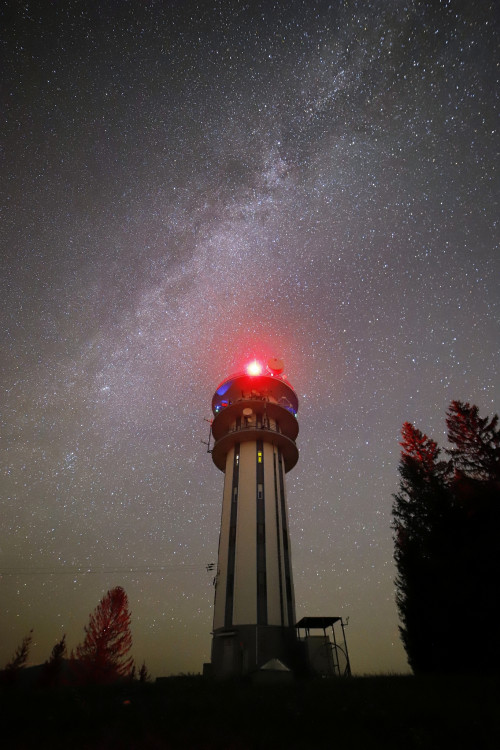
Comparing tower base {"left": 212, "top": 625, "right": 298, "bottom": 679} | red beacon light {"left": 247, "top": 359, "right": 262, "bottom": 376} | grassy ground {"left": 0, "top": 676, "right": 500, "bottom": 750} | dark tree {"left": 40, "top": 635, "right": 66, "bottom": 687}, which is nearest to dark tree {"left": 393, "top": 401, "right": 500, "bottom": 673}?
grassy ground {"left": 0, "top": 676, "right": 500, "bottom": 750}

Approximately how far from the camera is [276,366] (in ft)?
117

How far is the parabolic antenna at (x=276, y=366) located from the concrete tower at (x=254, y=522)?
0.10 metres

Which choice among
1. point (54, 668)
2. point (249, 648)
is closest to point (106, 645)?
point (54, 668)

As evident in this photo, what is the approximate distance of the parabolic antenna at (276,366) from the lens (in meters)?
35.6

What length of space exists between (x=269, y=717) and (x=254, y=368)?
86.6 ft

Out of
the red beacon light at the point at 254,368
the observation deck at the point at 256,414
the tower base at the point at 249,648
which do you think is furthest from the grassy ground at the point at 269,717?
the red beacon light at the point at 254,368

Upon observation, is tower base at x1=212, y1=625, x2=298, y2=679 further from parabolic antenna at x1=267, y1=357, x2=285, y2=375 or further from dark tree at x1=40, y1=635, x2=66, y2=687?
dark tree at x1=40, y1=635, x2=66, y2=687

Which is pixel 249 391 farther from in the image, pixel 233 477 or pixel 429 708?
pixel 429 708

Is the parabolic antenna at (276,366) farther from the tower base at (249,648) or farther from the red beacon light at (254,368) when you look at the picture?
Answer: the tower base at (249,648)

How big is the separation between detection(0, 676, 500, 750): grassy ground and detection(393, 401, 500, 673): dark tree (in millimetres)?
4246

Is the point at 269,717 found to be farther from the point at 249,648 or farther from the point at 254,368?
the point at 254,368

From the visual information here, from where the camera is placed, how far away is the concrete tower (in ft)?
76.4

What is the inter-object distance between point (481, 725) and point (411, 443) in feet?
64.4

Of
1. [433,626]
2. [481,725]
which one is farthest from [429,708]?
[433,626]
